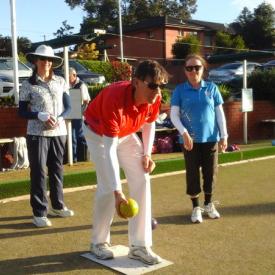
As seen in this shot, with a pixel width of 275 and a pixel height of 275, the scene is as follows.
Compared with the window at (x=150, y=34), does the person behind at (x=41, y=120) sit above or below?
below

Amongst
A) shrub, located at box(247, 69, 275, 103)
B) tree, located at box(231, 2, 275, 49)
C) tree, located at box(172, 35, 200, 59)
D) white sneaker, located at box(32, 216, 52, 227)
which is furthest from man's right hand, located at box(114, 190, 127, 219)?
tree, located at box(231, 2, 275, 49)

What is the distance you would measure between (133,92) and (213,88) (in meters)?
1.78

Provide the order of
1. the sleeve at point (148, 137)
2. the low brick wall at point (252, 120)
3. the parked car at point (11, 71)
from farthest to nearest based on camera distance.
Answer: the parked car at point (11, 71) → the low brick wall at point (252, 120) → the sleeve at point (148, 137)

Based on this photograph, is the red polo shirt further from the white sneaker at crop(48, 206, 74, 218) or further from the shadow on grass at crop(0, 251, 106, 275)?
the white sneaker at crop(48, 206, 74, 218)

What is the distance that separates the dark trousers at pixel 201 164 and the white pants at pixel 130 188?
1.36 meters

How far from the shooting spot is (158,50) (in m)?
41.8

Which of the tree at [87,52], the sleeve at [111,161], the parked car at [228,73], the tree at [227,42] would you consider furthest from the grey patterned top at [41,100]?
the tree at [227,42]

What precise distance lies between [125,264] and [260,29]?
47.2 meters

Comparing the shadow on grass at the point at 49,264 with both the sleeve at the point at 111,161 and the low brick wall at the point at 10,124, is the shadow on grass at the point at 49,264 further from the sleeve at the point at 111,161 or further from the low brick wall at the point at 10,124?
the low brick wall at the point at 10,124

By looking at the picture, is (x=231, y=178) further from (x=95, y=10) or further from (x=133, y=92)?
(x=95, y=10)

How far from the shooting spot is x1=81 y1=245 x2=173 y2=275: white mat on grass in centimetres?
379

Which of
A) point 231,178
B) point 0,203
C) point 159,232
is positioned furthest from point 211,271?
point 231,178

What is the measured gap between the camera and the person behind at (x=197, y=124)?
5.16 meters

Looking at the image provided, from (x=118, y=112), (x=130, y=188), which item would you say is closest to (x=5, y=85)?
(x=130, y=188)
